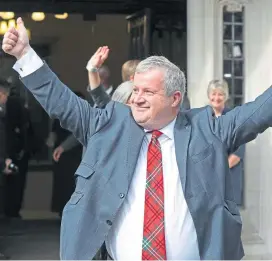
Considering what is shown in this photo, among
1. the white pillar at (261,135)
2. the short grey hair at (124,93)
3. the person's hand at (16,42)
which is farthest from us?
the white pillar at (261,135)

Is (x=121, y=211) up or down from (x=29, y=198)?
up

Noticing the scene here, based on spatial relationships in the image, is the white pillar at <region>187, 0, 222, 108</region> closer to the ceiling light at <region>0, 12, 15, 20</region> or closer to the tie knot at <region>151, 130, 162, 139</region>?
the ceiling light at <region>0, 12, 15, 20</region>

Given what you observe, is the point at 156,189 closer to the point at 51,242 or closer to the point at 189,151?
the point at 189,151

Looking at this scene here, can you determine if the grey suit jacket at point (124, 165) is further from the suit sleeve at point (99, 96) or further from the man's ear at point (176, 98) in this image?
the suit sleeve at point (99, 96)

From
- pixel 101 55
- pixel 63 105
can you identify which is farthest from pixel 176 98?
pixel 101 55

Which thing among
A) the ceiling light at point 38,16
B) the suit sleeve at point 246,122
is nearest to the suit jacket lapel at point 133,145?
the suit sleeve at point 246,122

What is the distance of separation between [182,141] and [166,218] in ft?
0.95

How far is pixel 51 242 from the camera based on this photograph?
654 cm

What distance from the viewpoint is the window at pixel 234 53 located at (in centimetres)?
585

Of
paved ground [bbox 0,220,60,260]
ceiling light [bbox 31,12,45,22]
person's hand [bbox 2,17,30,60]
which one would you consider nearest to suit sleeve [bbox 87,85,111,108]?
person's hand [bbox 2,17,30,60]

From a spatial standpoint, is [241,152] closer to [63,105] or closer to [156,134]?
[156,134]

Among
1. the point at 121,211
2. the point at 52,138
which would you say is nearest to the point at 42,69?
the point at 121,211

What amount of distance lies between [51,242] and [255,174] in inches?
79.5

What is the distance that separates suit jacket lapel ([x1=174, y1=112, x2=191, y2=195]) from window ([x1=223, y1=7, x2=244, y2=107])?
129 inches
